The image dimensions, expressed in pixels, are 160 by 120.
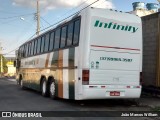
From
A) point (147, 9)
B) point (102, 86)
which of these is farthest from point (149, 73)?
point (147, 9)

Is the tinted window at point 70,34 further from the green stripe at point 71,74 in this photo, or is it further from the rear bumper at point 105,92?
the rear bumper at point 105,92

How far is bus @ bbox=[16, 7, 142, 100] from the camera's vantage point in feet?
40.7

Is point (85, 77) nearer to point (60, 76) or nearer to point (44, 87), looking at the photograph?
point (60, 76)

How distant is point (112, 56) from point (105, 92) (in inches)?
54.5

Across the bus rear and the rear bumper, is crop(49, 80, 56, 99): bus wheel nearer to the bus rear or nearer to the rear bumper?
the rear bumper

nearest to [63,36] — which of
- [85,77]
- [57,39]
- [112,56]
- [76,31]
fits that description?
[57,39]

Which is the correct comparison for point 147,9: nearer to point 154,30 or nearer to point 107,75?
point 154,30

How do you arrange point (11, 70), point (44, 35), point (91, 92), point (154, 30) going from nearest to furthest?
point (91, 92), point (154, 30), point (44, 35), point (11, 70)

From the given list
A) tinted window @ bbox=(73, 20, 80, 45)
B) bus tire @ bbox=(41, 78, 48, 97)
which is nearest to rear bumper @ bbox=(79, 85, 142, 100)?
tinted window @ bbox=(73, 20, 80, 45)

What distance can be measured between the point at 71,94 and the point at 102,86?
1.36 metres

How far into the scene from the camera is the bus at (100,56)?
1241cm

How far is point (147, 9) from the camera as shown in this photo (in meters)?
40.7

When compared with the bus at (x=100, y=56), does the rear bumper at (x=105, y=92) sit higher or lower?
lower

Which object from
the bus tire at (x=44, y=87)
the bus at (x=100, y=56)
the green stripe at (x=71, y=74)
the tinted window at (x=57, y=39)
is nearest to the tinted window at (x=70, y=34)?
the bus at (x=100, y=56)
